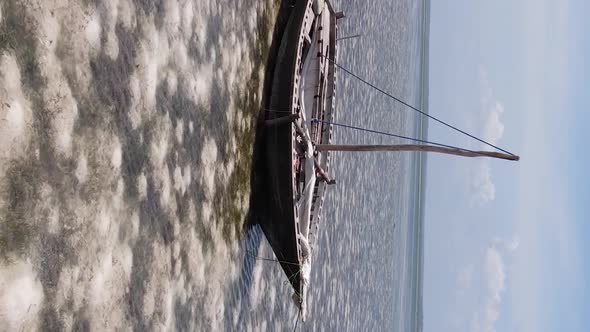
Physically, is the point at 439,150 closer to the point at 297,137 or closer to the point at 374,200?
the point at 297,137

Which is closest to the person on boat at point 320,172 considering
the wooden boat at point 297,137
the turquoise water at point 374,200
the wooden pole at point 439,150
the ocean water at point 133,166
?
the wooden boat at point 297,137

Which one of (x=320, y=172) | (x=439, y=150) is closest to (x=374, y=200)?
(x=320, y=172)

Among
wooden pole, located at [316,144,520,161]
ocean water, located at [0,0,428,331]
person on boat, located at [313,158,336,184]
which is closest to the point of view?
ocean water, located at [0,0,428,331]

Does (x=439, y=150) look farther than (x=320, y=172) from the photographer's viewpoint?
No

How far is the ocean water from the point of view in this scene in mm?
2414

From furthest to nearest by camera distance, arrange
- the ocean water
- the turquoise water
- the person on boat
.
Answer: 1. the turquoise water
2. the person on boat
3. the ocean water

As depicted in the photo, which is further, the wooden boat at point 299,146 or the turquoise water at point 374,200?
the turquoise water at point 374,200

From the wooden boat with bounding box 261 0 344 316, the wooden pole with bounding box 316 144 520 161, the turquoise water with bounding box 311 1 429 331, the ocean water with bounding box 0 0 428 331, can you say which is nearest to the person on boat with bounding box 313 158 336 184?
the wooden boat with bounding box 261 0 344 316

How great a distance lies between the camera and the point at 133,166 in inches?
132

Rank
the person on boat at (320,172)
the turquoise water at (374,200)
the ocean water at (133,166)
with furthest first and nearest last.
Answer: the turquoise water at (374,200)
the person on boat at (320,172)
the ocean water at (133,166)

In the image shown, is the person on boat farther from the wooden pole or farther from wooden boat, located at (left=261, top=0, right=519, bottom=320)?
the wooden pole

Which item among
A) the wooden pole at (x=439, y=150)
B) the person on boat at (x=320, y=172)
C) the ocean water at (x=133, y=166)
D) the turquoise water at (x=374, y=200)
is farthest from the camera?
the turquoise water at (x=374, y=200)

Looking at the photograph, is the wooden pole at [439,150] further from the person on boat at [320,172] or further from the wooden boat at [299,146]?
the person on boat at [320,172]

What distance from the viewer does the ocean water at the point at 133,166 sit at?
7.92ft
